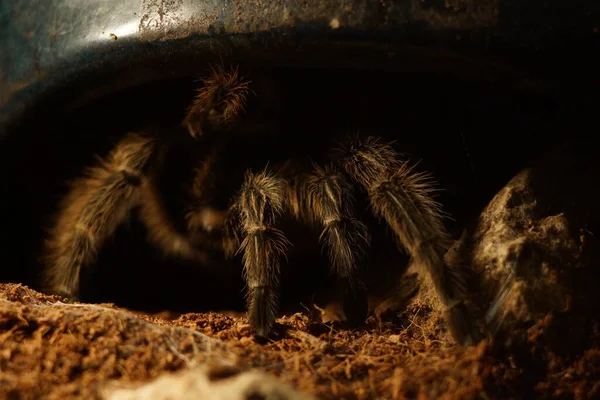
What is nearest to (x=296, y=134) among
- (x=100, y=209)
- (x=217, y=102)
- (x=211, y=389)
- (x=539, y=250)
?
(x=217, y=102)

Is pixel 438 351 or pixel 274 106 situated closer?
pixel 438 351

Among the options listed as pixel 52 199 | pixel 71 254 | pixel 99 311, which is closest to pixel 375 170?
pixel 99 311

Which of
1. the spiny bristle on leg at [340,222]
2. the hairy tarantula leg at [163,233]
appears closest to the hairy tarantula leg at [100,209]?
the hairy tarantula leg at [163,233]

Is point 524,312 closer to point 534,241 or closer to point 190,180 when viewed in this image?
point 534,241

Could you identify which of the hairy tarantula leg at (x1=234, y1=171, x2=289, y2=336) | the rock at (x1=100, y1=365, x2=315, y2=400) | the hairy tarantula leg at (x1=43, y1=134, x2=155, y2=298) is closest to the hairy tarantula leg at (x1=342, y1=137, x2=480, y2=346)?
the hairy tarantula leg at (x1=234, y1=171, x2=289, y2=336)

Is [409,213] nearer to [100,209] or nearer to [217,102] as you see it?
[217,102]

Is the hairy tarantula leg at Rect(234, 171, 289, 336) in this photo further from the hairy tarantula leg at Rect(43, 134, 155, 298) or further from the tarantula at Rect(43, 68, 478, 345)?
the hairy tarantula leg at Rect(43, 134, 155, 298)
